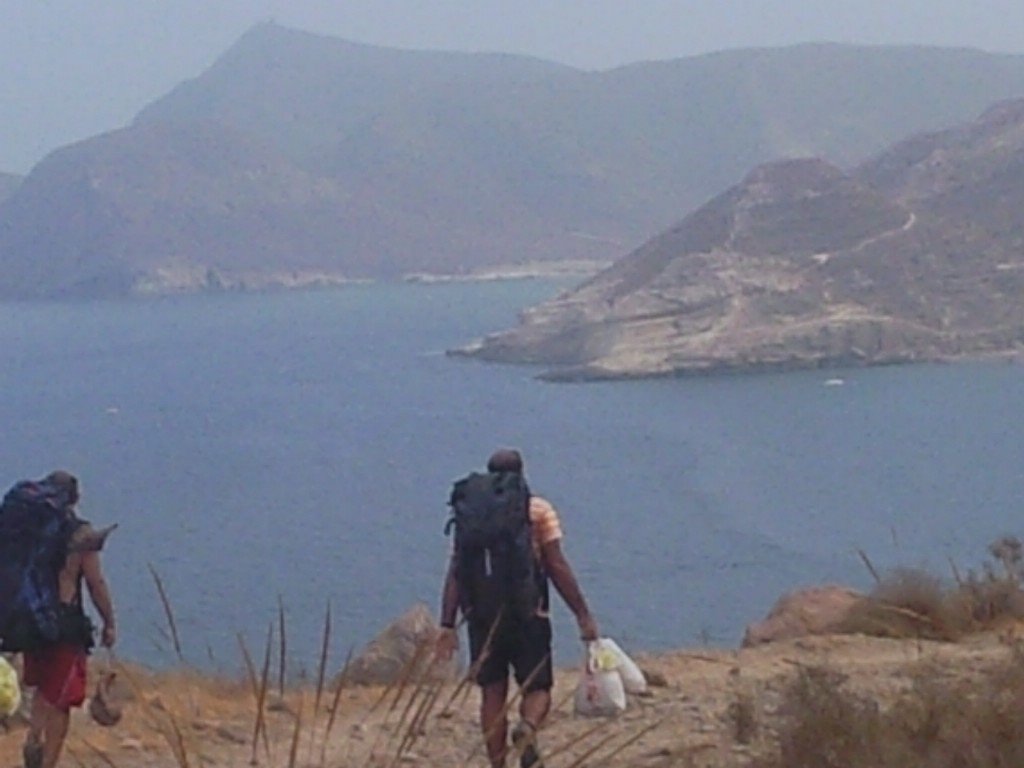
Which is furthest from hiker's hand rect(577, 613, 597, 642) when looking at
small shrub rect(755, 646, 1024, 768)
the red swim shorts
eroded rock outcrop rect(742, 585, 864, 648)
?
eroded rock outcrop rect(742, 585, 864, 648)

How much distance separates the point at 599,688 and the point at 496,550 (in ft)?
4.22

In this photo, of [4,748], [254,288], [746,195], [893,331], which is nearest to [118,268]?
[254,288]

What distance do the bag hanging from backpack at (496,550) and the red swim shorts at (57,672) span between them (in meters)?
1.28

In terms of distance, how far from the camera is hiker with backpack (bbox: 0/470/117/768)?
18.9ft

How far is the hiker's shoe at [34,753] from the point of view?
5.94m

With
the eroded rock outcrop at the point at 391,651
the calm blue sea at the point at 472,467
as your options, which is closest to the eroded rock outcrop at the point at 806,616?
the eroded rock outcrop at the point at 391,651

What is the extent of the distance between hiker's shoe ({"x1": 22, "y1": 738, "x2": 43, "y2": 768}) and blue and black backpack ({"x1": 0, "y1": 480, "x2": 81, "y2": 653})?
341 mm

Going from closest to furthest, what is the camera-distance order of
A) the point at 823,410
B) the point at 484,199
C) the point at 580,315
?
1. the point at 823,410
2. the point at 580,315
3. the point at 484,199

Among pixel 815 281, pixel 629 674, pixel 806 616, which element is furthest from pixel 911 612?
pixel 815 281

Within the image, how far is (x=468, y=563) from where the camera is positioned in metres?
5.61

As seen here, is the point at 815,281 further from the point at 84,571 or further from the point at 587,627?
the point at 84,571

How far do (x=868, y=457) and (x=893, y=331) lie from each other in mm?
32415

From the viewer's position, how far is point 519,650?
568 cm

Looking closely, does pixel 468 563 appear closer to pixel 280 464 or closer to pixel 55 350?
pixel 280 464
